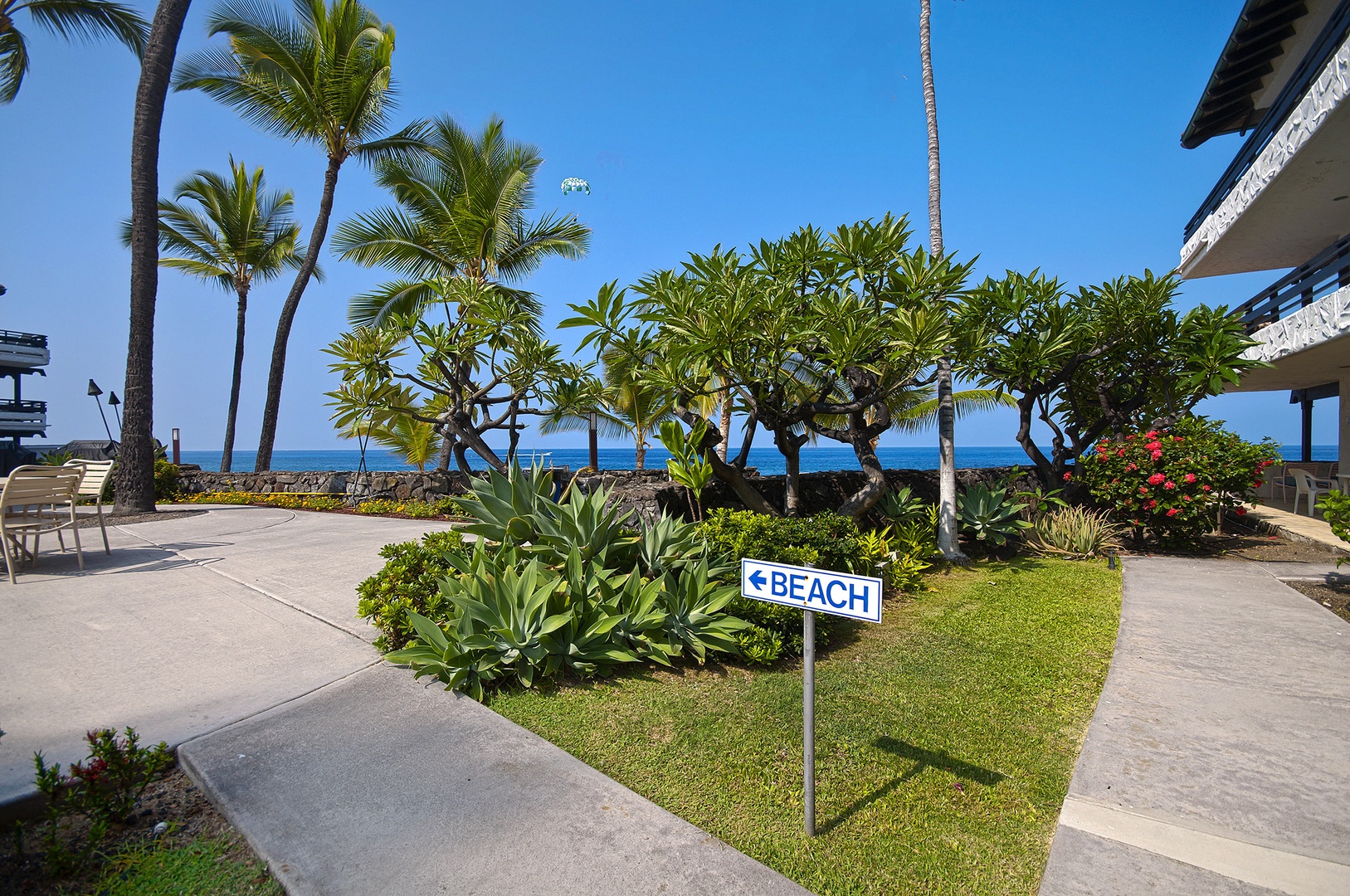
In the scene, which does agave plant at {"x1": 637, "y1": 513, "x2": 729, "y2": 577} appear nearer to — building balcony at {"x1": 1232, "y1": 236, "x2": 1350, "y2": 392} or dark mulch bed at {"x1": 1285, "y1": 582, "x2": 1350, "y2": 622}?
dark mulch bed at {"x1": 1285, "y1": 582, "x2": 1350, "y2": 622}

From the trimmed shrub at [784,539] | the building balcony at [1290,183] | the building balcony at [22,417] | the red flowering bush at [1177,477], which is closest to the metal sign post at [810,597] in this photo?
the trimmed shrub at [784,539]

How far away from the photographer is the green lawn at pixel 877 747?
95.7 inches

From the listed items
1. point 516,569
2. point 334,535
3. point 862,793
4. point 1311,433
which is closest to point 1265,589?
point 862,793

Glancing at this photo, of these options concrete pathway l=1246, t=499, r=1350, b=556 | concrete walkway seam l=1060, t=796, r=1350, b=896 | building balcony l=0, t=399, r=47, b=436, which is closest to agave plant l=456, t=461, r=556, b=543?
concrete walkway seam l=1060, t=796, r=1350, b=896

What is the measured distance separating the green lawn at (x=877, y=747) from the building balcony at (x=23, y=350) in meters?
33.9

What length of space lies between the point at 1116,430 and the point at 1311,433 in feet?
50.1

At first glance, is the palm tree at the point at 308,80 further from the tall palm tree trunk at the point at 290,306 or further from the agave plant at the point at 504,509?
the agave plant at the point at 504,509

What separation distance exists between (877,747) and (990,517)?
6.00 m

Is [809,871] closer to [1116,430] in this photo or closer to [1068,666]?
[1068,666]

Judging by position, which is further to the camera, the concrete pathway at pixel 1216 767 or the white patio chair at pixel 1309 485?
the white patio chair at pixel 1309 485

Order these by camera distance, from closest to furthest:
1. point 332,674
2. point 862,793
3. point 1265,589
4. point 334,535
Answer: point 862,793 < point 332,674 < point 1265,589 < point 334,535

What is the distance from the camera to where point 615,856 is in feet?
7.55

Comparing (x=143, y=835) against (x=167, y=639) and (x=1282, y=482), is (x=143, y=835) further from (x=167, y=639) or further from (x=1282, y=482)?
(x=1282, y=482)

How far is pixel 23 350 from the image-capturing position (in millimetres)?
25688
